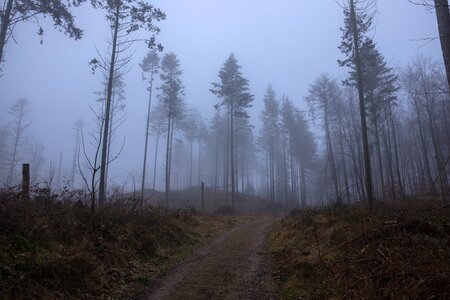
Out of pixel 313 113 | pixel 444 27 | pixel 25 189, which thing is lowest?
pixel 25 189

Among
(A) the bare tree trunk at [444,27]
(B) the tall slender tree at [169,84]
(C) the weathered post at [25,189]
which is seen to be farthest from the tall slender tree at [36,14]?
(B) the tall slender tree at [169,84]

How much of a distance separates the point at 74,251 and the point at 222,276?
12.2 feet

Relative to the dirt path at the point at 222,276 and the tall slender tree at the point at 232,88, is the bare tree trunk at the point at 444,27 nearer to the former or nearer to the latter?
the dirt path at the point at 222,276

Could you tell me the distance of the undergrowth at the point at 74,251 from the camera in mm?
6254

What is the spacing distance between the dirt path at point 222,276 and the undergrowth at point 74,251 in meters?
0.66

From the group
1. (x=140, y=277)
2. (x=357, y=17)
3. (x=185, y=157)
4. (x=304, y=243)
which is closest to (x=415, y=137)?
(x=357, y=17)

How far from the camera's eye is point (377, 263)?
5.81m

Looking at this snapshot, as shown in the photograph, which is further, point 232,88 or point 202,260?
point 232,88

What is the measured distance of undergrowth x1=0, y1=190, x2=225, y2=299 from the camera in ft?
20.5

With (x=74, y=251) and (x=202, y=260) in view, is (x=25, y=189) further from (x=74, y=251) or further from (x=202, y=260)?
(x=202, y=260)

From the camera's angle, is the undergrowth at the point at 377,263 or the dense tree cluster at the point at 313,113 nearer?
the undergrowth at the point at 377,263

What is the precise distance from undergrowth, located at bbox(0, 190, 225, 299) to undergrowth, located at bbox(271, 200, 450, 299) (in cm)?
387

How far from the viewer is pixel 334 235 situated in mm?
9719

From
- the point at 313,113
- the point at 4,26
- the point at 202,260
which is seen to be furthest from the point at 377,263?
the point at 313,113
